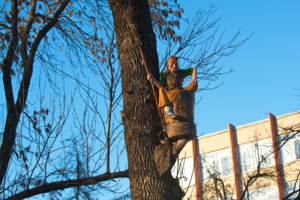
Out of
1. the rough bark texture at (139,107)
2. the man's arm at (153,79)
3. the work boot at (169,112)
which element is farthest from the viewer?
the man's arm at (153,79)

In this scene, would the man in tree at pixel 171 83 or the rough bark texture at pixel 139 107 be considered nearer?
the rough bark texture at pixel 139 107

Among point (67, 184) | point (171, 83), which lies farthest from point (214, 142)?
point (171, 83)

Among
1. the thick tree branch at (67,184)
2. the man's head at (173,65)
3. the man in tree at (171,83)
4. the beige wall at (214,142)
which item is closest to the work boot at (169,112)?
the man in tree at (171,83)

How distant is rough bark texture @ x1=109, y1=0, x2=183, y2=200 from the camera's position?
5.77 metres

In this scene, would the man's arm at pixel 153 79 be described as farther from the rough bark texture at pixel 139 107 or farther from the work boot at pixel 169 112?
the work boot at pixel 169 112

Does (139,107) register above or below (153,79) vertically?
below

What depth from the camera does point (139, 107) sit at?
6148mm

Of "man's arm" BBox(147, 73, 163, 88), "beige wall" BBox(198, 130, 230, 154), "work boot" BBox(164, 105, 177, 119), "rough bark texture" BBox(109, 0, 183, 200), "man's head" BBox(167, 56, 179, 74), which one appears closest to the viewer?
"rough bark texture" BBox(109, 0, 183, 200)

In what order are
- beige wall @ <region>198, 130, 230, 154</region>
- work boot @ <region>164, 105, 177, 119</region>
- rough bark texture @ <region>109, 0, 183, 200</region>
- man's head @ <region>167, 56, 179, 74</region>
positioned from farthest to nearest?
beige wall @ <region>198, 130, 230, 154</region> → man's head @ <region>167, 56, 179, 74</region> → work boot @ <region>164, 105, 177, 119</region> → rough bark texture @ <region>109, 0, 183, 200</region>

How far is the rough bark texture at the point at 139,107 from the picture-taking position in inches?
227

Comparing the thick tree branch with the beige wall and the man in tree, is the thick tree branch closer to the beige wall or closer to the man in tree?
the man in tree

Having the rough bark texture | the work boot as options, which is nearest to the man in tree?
the work boot

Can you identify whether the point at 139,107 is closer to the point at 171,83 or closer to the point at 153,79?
the point at 153,79

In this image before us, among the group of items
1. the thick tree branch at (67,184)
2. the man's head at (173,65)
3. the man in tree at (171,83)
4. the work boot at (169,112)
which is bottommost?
the thick tree branch at (67,184)
